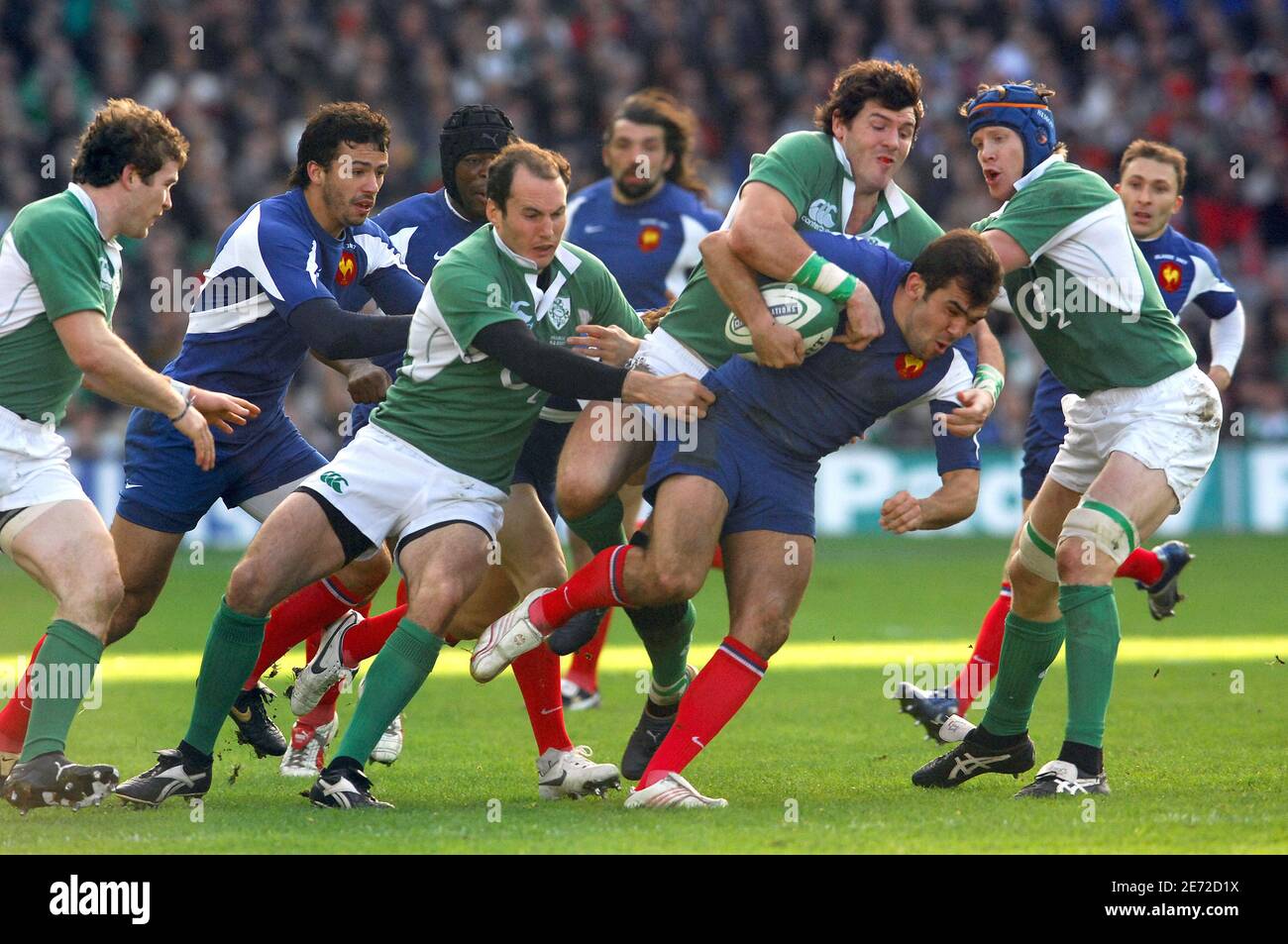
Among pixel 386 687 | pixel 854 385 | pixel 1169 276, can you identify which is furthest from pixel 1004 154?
pixel 386 687

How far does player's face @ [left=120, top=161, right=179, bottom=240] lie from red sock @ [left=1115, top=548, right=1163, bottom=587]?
454 centimetres

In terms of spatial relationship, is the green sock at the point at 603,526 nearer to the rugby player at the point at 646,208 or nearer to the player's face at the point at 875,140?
the player's face at the point at 875,140

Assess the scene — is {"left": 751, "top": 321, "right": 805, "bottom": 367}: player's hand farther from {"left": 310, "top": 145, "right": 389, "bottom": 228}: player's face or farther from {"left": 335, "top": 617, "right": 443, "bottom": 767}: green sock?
{"left": 310, "top": 145, "right": 389, "bottom": 228}: player's face

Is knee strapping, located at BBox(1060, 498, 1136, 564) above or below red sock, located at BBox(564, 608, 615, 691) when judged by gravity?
above

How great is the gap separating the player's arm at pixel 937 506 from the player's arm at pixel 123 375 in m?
2.25

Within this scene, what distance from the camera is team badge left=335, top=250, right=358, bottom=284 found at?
6770 millimetres

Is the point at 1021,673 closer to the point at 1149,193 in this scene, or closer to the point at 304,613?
the point at 304,613

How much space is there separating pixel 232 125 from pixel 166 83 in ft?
3.02

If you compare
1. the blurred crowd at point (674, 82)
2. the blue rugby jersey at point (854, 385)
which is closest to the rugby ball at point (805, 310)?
the blue rugby jersey at point (854, 385)

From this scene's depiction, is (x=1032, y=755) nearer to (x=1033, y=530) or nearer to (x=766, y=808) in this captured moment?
(x=1033, y=530)

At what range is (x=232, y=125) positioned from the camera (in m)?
18.8

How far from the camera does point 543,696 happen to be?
6355 mm

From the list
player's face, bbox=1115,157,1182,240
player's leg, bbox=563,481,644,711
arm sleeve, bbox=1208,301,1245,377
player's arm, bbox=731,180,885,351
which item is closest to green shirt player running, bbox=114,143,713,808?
player's arm, bbox=731,180,885,351

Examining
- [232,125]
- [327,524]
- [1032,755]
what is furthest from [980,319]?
[232,125]
